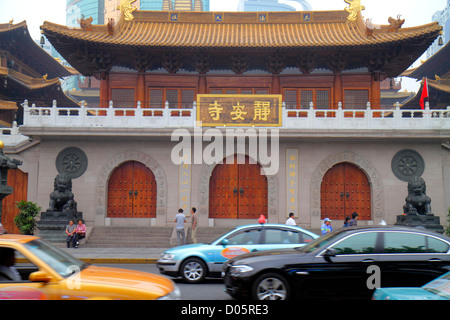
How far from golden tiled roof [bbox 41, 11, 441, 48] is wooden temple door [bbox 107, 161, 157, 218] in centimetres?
569

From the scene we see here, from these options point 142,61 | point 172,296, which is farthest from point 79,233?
point 172,296

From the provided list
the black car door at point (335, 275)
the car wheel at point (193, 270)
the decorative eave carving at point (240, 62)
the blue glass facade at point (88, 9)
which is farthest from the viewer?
the blue glass facade at point (88, 9)

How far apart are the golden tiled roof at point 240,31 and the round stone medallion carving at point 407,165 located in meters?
4.95

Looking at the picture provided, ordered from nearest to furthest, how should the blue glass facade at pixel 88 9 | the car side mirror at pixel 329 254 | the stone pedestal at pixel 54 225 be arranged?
the car side mirror at pixel 329 254
the stone pedestal at pixel 54 225
the blue glass facade at pixel 88 9

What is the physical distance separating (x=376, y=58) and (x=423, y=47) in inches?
81.7

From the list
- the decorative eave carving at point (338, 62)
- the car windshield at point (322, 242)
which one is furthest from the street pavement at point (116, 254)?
the decorative eave carving at point (338, 62)

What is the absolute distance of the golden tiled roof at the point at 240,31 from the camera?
18.9m

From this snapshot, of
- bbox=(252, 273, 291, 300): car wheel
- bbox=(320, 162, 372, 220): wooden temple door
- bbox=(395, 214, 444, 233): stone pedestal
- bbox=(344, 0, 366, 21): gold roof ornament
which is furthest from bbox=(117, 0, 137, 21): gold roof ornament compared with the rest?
bbox=(252, 273, 291, 300): car wheel

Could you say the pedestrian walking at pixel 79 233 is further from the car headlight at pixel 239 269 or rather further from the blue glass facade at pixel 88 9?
the blue glass facade at pixel 88 9

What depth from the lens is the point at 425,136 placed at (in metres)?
17.6

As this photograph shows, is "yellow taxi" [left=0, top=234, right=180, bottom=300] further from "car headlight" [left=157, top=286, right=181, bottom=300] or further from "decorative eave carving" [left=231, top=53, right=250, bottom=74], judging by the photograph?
"decorative eave carving" [left=231, top=53, right=250, bottom=74]

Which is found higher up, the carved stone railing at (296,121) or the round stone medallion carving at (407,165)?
the carved stone railing at (296,121)

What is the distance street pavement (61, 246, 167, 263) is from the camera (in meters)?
12.9
